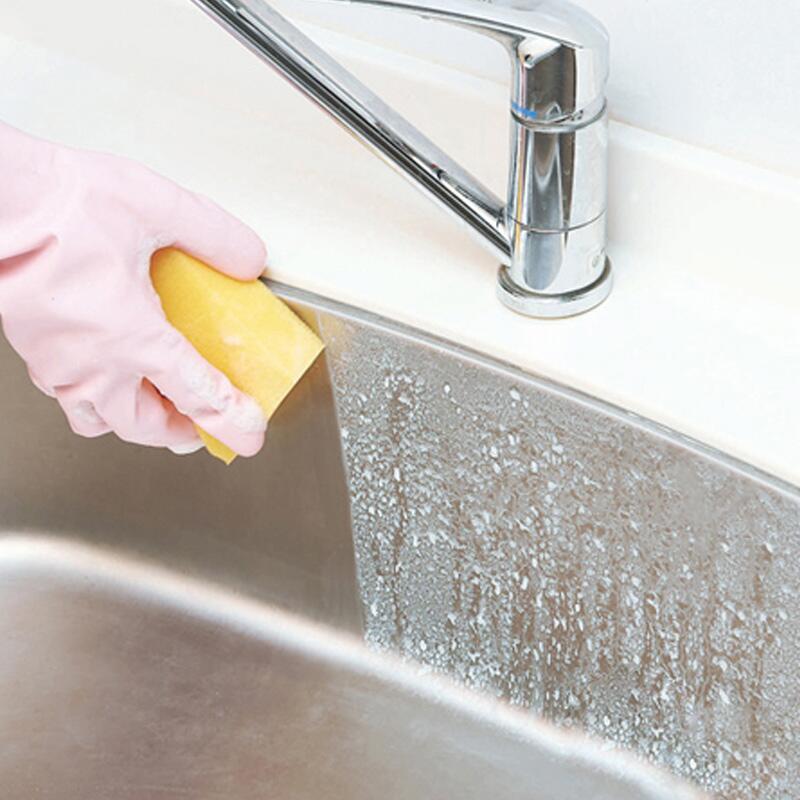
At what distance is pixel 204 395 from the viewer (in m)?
0.75

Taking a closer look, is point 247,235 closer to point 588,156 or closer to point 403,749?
point 588,156

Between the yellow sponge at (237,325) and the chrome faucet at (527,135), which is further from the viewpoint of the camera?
the yellow sponge at (237,325)

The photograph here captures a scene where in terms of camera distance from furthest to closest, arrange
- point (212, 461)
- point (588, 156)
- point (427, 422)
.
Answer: point (212, 461) → point (427, 422) → point (588, 156)

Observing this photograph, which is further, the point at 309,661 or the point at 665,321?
the point at 309,661

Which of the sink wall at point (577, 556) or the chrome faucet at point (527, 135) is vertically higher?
the chrome faucet at point (527, 135)

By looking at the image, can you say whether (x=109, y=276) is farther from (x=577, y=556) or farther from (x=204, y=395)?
(x=577, y=556)

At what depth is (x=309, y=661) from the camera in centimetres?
91

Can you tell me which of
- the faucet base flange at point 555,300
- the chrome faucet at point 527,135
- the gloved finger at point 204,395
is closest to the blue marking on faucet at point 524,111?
the chrome faucet at point 527,135

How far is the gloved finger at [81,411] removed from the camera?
2.55 feet

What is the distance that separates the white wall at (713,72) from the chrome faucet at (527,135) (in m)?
0.06

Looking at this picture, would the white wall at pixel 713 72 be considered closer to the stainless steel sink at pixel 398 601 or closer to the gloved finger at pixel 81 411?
the stainless steel sink at pixel 398 601

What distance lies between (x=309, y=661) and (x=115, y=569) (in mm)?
158

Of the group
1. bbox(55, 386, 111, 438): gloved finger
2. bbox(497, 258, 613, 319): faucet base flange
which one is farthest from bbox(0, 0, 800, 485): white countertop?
bbox(55, 386, 111, 438): gloved finger

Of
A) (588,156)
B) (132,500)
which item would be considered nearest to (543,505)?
(588,156)
